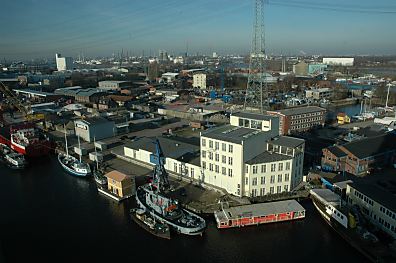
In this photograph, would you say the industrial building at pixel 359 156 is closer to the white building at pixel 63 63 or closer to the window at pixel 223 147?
the window at pixel 223 147

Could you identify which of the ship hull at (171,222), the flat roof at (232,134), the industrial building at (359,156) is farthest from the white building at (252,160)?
the industrial building at (359,156)

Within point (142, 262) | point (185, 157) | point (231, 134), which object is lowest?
point (142, 262)

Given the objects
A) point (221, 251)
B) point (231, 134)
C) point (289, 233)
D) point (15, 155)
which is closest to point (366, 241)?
point (289, 233)

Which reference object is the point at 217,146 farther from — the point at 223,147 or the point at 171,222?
the point at 171,222

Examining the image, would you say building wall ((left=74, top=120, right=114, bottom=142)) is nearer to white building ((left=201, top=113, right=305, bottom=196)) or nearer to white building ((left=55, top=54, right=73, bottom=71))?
white building ((left=201, top=113, right=305, bottom=196))

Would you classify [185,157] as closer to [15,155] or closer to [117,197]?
[117,197]

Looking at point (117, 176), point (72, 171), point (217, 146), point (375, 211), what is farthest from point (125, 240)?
point (375, 211)
